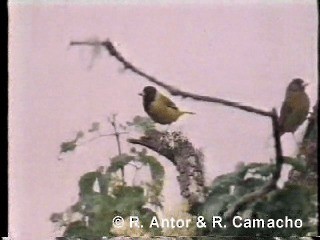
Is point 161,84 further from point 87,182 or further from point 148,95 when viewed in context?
point 87,182

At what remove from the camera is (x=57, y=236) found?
0.84 metres

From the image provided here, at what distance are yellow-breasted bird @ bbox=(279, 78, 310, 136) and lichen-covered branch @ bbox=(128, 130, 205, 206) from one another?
0.48 ft

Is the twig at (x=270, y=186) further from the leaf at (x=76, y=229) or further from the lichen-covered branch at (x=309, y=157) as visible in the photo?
the leaf at (x=76, y=229)

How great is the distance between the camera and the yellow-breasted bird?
0.81 metres

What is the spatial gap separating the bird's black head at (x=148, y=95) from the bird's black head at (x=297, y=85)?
219mm

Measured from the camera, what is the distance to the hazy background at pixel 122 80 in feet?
2.71

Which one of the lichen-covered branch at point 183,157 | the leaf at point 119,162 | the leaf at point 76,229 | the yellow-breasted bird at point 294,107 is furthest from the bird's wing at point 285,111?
the leaf at point 76,229

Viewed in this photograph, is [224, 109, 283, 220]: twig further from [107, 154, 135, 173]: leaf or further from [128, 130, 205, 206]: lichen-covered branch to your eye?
[107, 154, 135, 173]: leaf

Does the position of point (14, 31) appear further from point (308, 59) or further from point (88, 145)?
point (308, 59)

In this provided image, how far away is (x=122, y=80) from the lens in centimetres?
84

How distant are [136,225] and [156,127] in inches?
6.4

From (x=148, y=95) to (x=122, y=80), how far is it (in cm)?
5

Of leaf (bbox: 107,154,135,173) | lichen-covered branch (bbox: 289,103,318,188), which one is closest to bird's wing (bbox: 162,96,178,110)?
leaf (bbox: 107,154,135,173)

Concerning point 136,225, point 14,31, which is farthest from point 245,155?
point 14,31
